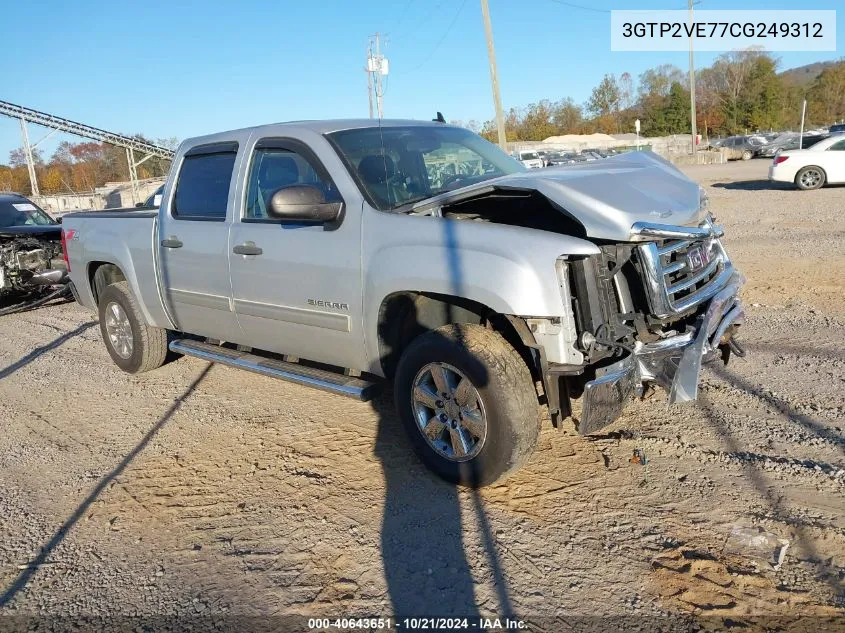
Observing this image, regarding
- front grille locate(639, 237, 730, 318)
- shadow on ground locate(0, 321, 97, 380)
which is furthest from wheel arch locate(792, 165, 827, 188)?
shadow on ground locate(0, 321, 97, 380)

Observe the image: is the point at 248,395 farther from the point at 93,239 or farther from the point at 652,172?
the point at 652,172

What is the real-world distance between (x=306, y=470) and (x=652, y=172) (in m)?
2.83

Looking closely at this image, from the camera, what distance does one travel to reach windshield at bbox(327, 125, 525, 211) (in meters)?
4.19

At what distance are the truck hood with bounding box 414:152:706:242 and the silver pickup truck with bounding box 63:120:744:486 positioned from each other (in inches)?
0.6

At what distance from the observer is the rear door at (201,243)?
4.89 m

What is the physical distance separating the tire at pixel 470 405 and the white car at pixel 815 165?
18.1m

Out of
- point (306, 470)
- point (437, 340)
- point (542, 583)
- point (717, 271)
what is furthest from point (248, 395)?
point (717, 271)

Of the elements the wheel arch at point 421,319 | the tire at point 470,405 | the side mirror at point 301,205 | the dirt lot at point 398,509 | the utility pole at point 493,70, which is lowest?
the dirt lot at point 398,509

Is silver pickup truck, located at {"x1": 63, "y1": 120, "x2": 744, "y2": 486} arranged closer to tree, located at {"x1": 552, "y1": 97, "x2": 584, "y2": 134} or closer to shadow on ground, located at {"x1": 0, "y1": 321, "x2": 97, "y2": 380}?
shadow on ground, located at {"x1": 0, "y1": 321, "x2": 97, "y2": 380}

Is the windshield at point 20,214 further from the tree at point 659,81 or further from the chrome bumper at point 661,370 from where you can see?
the tree at point 659,81

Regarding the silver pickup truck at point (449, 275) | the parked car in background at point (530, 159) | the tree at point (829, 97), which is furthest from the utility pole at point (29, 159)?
the tree at point (829, 97)

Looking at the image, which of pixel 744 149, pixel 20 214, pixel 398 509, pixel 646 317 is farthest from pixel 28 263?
pixel 744 149

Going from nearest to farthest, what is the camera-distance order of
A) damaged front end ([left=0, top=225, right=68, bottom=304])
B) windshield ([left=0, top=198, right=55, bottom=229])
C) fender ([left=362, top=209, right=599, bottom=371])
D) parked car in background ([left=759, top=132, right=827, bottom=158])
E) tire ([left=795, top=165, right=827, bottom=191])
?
fender ([left=362, top=209, right=599, bottom=371]), damaged front end ([left=0, top=225, right=68, bottom=304]), windshield ([left=0, top=198, right=55, bottom=229]), tire ([left=795, top=165, right=827, bottom=191]), parked car in background ([left=759, top=132, right=827, bottom=158])

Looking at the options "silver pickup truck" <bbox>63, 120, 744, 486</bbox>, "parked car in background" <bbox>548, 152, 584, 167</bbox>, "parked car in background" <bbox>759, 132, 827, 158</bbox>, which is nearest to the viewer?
"silver pickup truck" <bbox>63, 120, 744, 486</bbox>
